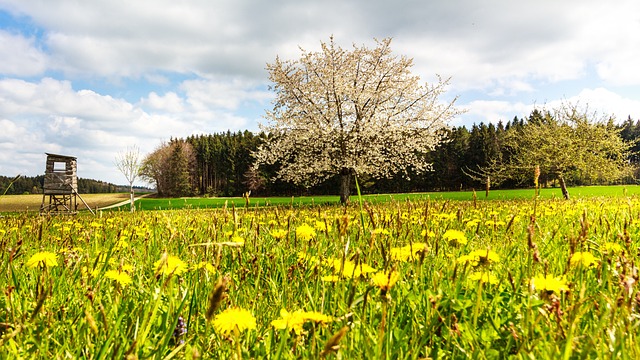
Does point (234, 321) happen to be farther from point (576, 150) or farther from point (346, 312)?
point (576, 150)

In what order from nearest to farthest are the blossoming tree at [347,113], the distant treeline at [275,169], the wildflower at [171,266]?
the wildflower at [171,266] < the blossoming tree at [347,113] < the distant treeline at [275,169]

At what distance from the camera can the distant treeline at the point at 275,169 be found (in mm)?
62812

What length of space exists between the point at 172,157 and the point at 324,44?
59164 millimetres

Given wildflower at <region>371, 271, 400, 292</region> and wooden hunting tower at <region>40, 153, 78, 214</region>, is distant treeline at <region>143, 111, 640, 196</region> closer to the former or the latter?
wooden hunting tower at <region>40, 153, 78, 214</region>

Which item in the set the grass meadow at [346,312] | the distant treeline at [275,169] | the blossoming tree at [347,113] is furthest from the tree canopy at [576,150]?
the distant treeline at [275,169]

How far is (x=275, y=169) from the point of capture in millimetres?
64125

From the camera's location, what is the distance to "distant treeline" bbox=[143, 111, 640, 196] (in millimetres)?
62812

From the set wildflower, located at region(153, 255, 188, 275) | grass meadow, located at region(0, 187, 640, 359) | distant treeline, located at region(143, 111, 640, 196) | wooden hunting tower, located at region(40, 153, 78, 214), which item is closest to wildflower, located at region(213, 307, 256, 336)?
grass meadow, located at region(0, 187, 640, 359)

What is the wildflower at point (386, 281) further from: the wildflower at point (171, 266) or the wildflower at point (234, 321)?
the wildflower at point (171, 266)

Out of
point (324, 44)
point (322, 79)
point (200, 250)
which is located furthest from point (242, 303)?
point (324, 44)

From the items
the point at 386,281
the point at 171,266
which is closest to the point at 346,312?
the point at 386,281

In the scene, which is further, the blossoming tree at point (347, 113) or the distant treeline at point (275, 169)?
the distant treeline at point (275, 169)

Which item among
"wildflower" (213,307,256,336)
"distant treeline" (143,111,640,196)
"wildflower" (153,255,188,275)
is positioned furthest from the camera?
"distant treeline" (143,111,640,196)

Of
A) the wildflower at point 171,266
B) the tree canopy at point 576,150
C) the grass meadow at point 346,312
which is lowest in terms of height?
the grass meadow at point 346,312
